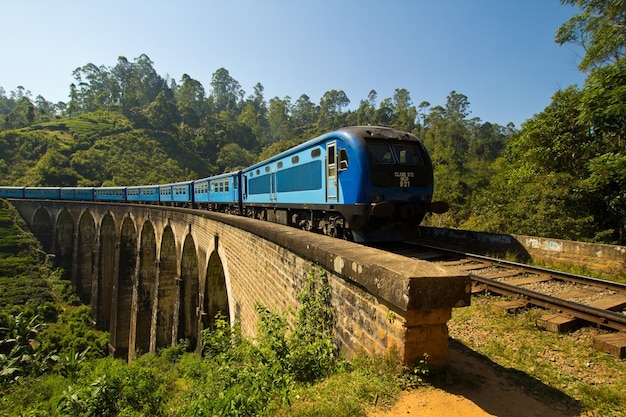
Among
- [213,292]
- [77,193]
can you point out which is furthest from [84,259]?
[213,292]

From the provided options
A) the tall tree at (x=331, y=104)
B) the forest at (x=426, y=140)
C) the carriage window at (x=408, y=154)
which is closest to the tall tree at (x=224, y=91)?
the forest at (x=426, y=140)

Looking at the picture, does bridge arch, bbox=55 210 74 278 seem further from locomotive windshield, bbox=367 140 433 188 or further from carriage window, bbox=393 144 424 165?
carriage window, bbox=393 144 424 165

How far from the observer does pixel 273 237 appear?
6012 mm

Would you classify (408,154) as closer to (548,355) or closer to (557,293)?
(557,293)

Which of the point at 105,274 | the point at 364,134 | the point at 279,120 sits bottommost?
the point at 105,274

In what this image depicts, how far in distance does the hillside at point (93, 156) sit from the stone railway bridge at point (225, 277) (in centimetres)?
1365

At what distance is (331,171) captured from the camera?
6.92 meters

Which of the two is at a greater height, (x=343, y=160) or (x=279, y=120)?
(x=279, y=120)

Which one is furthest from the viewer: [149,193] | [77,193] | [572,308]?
[77,193]

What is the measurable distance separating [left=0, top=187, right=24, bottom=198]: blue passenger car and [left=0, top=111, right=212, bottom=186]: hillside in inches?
253

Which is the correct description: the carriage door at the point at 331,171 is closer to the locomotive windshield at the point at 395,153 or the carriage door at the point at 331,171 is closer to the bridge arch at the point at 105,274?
the locomotive windshield at the point at 395,153

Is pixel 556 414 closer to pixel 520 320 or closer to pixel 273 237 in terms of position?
pixel 520 320

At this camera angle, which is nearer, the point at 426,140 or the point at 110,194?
the point at 110,194

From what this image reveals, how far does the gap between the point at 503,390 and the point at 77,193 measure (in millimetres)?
39359
